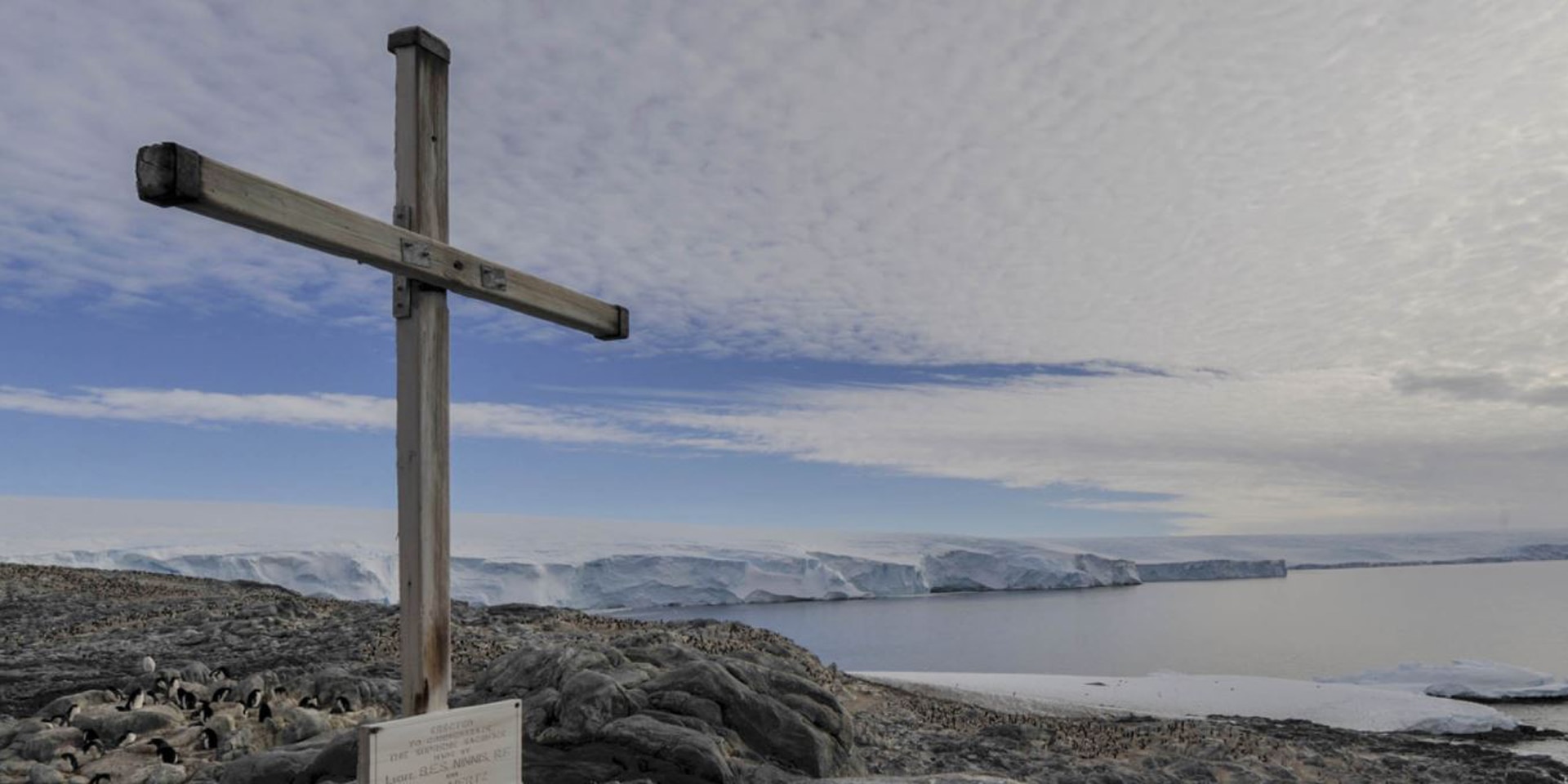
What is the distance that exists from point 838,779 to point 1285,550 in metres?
140

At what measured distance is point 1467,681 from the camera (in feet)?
98.6

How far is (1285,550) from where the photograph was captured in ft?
424

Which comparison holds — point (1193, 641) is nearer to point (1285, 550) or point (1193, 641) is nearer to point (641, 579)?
point (641, 579)

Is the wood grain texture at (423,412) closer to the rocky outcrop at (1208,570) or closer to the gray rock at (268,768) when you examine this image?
the gray rock at (268,768)

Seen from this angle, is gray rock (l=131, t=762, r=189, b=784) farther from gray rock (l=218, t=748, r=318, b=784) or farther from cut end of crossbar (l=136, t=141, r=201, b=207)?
cut end of crossbar (l=136, t=141, r=201, b=207)

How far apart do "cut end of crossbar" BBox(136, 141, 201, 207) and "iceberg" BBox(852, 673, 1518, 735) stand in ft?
62.3

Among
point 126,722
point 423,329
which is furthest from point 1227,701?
point 423,329

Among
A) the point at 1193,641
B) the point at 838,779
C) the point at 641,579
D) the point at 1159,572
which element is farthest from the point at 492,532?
the point at 838,779

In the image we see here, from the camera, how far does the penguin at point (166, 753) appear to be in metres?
7.36

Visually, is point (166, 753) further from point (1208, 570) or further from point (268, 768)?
point (1208, 570)

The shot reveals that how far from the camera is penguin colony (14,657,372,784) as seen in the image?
7352 millimetres

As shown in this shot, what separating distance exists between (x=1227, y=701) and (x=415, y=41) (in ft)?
83.7

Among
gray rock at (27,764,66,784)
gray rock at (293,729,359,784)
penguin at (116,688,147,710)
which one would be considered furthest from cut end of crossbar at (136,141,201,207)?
penguin at (116,688,147,710)

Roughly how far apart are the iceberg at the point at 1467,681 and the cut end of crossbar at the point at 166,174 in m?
31.6
